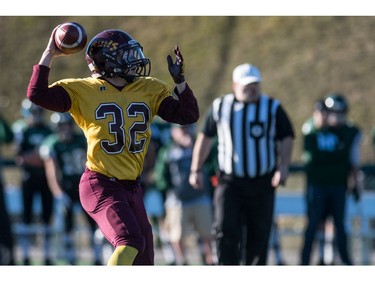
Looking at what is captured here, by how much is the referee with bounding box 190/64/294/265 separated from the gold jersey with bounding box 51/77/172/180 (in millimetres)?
1965

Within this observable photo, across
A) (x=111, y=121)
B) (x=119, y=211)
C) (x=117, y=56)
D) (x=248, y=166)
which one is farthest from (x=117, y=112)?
(x=248, y=166)

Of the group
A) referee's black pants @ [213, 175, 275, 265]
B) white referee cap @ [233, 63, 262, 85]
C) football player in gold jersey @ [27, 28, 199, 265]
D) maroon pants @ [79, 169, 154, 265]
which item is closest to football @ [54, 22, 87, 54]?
football player in gold jersey @ [27, 28, 199, 265]

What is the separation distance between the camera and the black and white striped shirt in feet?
28.1

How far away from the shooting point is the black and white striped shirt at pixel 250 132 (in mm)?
8555

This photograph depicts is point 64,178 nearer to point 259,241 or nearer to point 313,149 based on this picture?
point 313,149

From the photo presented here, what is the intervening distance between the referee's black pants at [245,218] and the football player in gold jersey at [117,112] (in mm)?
1882

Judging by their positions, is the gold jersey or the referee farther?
the referee

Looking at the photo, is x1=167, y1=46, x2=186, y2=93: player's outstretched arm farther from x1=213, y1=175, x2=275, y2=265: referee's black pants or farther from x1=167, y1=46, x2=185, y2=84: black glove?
x1=213, y1=175, x2=275, y2=265: referee's black pants

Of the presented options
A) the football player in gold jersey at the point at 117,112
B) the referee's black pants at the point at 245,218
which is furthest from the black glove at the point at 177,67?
the referee's black pants at the point at 245,218

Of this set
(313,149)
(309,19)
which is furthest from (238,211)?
(309,19)

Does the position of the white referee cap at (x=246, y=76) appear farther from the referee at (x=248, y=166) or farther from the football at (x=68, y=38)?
the football at (x=68, y=38)

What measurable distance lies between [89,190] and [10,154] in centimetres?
1390

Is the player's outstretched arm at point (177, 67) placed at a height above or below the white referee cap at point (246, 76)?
below

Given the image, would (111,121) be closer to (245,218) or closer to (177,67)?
(177,67)
